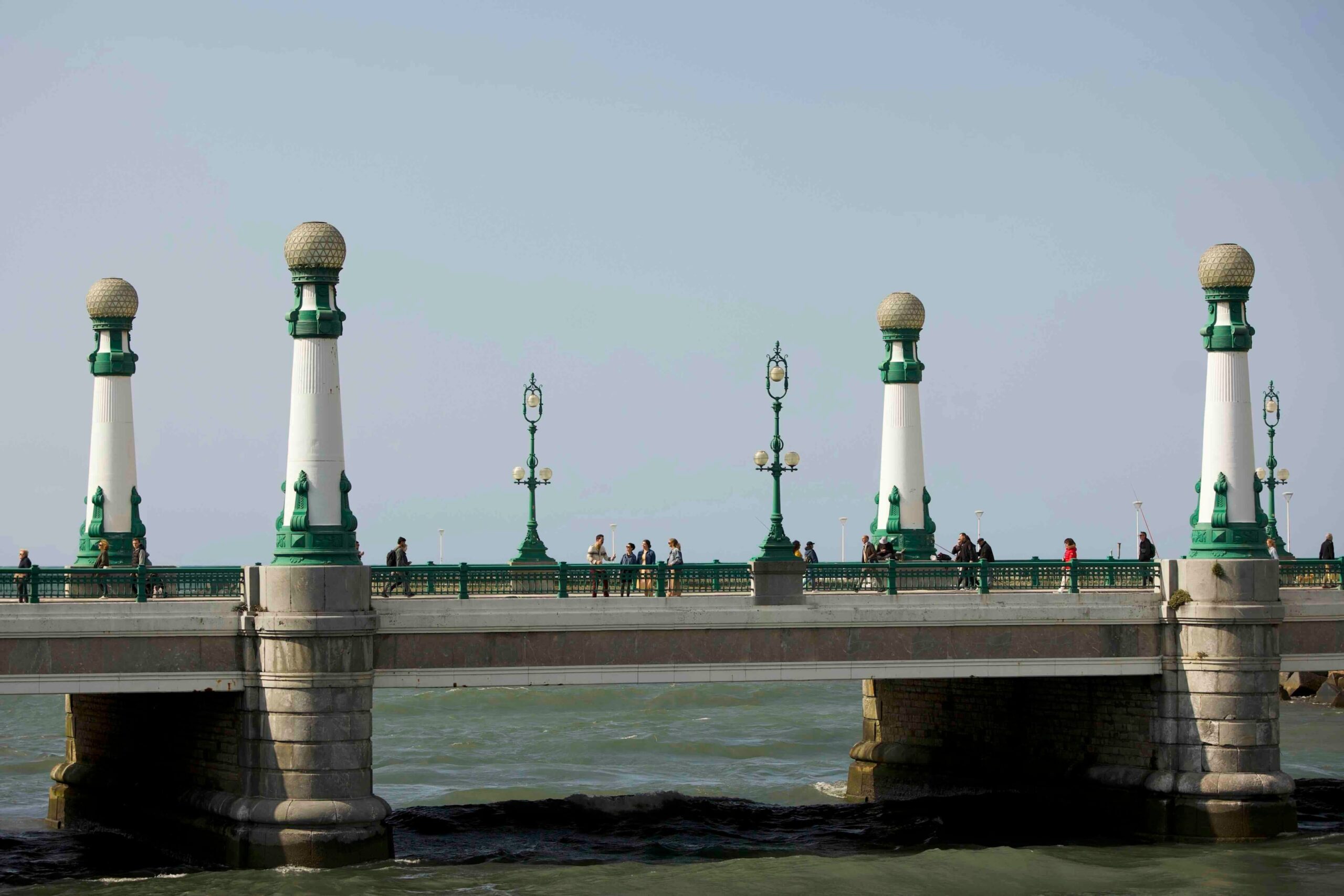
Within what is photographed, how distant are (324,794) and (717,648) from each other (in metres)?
6.39

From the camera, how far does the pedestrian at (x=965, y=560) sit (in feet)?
98.9

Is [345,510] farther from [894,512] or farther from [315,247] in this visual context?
[894,512]

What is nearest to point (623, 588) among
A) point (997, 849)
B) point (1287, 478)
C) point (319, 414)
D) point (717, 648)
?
point (717, 648)

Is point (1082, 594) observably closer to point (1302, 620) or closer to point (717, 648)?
point (1302, 620)

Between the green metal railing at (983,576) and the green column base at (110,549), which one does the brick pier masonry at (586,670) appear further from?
the green column base at (110,549)

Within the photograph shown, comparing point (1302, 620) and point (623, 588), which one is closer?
point (623, 588)

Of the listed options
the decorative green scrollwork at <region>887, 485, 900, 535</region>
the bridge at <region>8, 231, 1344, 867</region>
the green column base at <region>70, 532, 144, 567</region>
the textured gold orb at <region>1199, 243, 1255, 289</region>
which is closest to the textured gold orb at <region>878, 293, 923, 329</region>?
the bridge at <region>8, 231, 1344, 867</region>

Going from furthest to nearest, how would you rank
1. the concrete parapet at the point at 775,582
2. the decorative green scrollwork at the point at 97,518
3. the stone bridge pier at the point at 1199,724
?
the decorative green scrollwork at the point at 97,518 < the stone bridge pier at the point at 1199,724 < the concrete parapet at the point at 775,582

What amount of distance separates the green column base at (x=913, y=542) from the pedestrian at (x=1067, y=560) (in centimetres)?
336

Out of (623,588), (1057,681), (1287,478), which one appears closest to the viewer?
(623,588)

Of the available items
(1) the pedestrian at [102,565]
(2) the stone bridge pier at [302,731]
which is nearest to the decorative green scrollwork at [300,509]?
(2) the stone bridge pier at [302,731]

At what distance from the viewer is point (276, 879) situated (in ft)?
80.6

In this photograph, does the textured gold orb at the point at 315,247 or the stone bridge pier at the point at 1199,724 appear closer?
the textured gold orb at the point at 315,247

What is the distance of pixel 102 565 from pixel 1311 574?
21139mm
